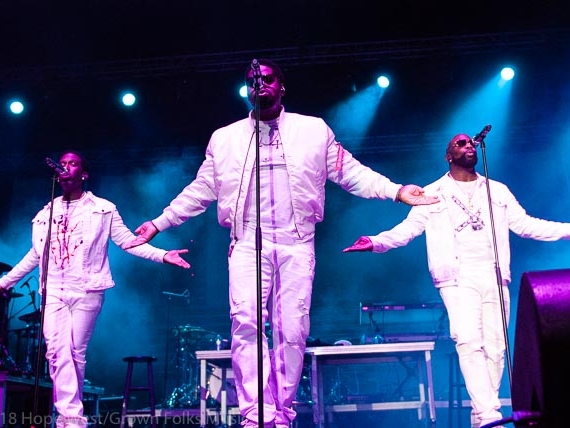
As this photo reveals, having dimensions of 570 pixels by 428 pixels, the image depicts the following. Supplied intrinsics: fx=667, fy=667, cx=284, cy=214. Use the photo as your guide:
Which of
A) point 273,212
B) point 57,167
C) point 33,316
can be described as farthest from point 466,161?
point 33,316

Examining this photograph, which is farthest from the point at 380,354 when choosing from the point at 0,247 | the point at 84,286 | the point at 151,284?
the point at 0,247

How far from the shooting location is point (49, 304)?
5.89 meters

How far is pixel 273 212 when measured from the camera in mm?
4539

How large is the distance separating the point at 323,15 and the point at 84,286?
6556 millimetres

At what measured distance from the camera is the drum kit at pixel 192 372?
9.81 m

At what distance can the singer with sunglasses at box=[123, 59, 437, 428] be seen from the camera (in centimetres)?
422

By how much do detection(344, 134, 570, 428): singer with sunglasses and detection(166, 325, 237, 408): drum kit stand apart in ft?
13.8

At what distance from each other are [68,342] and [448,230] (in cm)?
345

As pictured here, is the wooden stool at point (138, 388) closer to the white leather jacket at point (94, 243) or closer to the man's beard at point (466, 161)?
the white leather jacket at point (94, 243)

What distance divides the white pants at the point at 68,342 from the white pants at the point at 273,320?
6.71ft

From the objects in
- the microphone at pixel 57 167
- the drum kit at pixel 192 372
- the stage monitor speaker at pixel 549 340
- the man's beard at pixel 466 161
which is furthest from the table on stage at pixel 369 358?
the stage monitor speaker at pixel 549 340

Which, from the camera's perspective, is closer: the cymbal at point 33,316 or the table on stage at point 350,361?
the table on stage at point 350,361

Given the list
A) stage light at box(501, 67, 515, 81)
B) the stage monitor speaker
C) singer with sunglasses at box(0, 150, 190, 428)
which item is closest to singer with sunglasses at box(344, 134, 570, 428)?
singer with sunglasses at box(0, 150, 190, 428)

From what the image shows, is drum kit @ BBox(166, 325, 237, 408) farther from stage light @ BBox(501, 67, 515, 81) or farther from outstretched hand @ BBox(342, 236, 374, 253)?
stage light @ BBox(501, 67, 515, 81)
